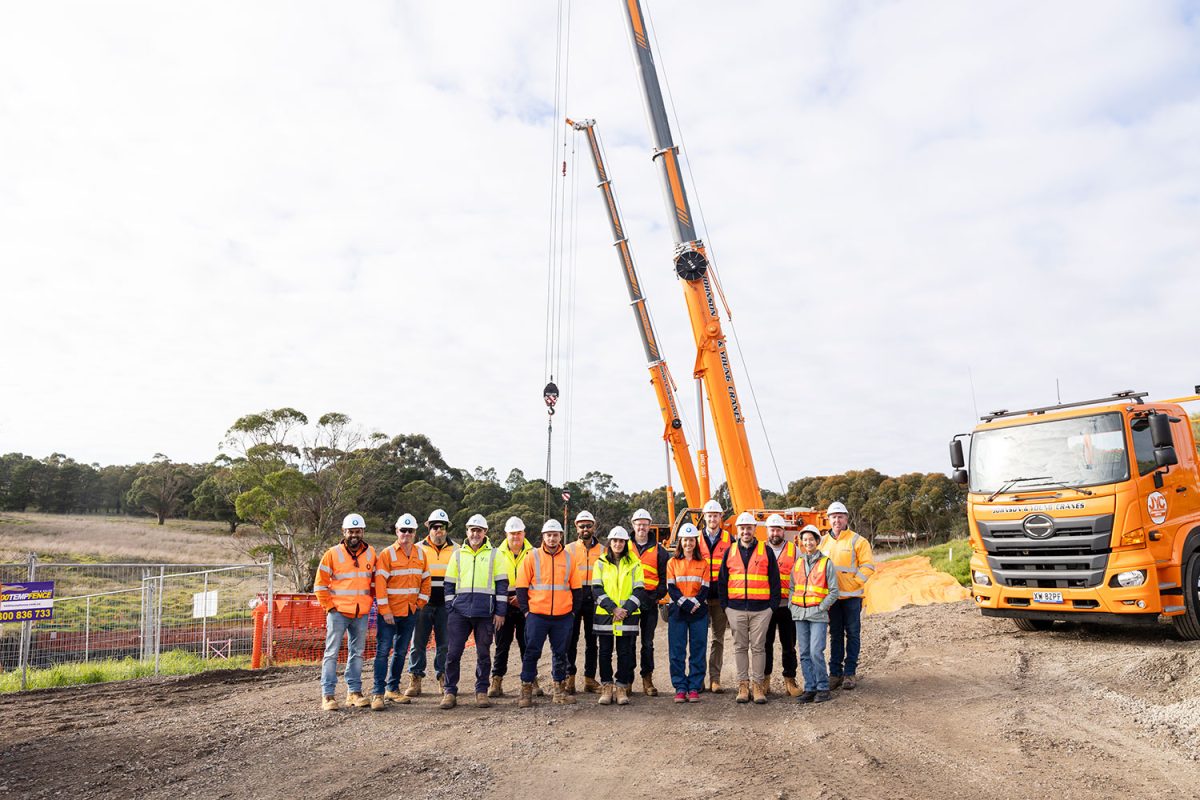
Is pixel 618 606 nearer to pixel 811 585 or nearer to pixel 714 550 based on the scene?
pixel 714 550

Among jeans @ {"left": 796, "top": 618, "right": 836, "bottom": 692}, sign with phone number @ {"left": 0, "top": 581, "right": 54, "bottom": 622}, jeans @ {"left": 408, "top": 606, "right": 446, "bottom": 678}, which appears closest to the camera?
jeans @ {"left": 796, "top": 618, "right": 836, "bottom": 692}

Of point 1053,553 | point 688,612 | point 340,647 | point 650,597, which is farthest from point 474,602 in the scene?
point 1053,553

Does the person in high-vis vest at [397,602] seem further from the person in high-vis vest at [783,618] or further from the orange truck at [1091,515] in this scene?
the orange truck at [1091,515]

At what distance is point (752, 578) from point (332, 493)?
98.1 feet

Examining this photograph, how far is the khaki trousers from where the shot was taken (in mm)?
8312

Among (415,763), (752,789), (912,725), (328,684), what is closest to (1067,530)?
(912,725)

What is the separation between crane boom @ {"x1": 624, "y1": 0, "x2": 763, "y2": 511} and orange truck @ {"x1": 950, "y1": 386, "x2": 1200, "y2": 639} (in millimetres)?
5291

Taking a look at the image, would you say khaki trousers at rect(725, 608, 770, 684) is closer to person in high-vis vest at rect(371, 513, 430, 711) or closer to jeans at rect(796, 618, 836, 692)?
jeans at rect(796, 618, 836, 692)

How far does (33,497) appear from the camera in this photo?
192 feet

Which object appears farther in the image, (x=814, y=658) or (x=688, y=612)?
(x=688, y=612)

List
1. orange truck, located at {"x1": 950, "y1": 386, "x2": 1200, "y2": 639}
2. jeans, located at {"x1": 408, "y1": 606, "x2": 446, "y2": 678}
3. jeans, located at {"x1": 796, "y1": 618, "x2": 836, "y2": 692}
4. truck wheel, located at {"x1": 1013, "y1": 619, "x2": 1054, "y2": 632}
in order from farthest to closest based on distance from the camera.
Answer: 1. truck wheel, located at {"x1": 1013, "y1": 619, "x2": 1054, "y2": 632}
2. orange truck, located at {"x1": 950, "y1": 386, "x2": 1200, "y2": 639}
3. jeans, located at {"x1": 408, "y1": 606, "x2": 446, "y2": 678}
4. jeans, located at {"x1": 796, "y1": 618, "x2": 836, "y2": 692}

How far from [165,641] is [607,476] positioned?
51.2 meters

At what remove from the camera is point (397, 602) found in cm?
869

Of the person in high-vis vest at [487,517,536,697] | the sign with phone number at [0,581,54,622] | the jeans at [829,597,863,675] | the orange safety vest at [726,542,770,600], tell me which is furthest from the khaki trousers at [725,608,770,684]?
the sign with phone number at [0,581,54,622]
